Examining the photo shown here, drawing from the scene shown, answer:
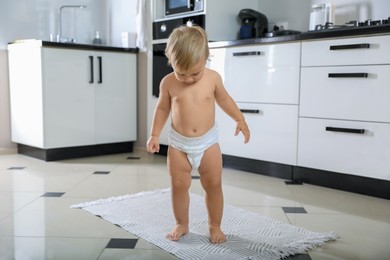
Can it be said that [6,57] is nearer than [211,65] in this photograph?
No

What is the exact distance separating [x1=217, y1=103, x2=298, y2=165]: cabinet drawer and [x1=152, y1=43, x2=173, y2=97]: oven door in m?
0.83

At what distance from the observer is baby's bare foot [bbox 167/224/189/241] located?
1.58 meters

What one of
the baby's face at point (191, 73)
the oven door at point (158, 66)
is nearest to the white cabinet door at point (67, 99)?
the oven door at point (158, 66)

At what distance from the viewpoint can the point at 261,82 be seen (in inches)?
107

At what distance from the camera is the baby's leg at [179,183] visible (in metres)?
1.54

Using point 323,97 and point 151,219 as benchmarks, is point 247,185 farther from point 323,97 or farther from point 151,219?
point 151,219

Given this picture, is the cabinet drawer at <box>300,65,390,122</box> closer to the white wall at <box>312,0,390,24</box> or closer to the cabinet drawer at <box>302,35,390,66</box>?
the cabinet drawer at <box>302,35,390,66</box>

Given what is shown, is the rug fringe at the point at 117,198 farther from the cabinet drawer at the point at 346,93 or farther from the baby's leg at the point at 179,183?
the cabinet drawer at the point at 346,93

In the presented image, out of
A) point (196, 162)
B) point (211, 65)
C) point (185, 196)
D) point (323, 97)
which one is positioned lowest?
point (185, 196)

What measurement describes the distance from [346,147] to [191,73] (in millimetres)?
1257

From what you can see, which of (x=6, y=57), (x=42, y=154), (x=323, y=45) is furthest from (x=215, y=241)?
(x=6, y=57)

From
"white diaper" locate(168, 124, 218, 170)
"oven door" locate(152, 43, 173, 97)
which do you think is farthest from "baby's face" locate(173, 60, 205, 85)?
"oven door" locate(152, 43, 173, 97)

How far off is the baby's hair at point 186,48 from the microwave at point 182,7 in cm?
188

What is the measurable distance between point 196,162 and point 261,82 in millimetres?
1342
